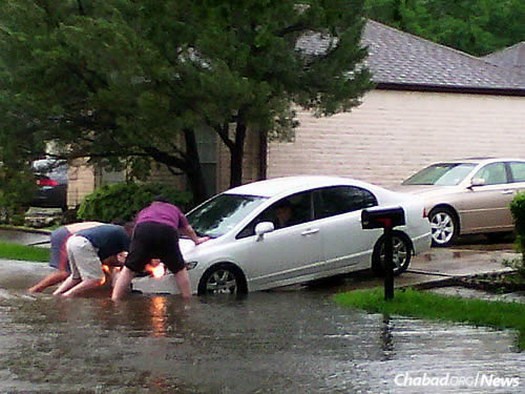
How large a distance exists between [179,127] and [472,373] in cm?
1027

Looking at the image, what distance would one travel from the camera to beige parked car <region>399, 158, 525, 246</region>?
730 inches

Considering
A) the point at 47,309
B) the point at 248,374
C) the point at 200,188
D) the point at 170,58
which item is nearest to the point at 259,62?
the point at 170,58

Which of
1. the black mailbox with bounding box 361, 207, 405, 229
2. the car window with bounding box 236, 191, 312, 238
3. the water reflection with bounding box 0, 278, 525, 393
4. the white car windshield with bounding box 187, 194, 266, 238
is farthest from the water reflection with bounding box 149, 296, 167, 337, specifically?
the black mailbox with bounding box 361, 207, 405, 229

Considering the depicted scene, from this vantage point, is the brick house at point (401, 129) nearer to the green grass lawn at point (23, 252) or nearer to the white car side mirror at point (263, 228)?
the green grass lawn at point (23, 252)

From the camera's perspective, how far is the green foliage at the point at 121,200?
22.2 m

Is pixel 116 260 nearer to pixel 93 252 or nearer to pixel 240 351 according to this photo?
pixel 93 252

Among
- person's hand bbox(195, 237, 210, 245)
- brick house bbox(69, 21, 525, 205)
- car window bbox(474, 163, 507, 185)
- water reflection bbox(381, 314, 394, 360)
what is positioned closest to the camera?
water reflection bbox(381, 314, 394, 360)

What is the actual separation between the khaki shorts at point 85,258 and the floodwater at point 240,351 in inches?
37.0

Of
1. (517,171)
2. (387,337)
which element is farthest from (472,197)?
(387,337)

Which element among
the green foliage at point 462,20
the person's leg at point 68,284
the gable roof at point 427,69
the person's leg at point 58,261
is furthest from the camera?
the green foliage at point 462,20

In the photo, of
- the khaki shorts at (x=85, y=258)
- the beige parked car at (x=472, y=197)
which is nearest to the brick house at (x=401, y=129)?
the beige parked car at (x=472, y=197)

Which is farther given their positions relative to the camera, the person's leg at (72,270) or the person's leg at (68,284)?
the person's leg at (68,284)

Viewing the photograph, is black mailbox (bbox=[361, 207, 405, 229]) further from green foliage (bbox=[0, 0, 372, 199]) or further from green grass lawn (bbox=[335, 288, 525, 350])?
green foliage (bbox=[0, 0, 372, 199])

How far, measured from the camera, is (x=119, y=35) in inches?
666
